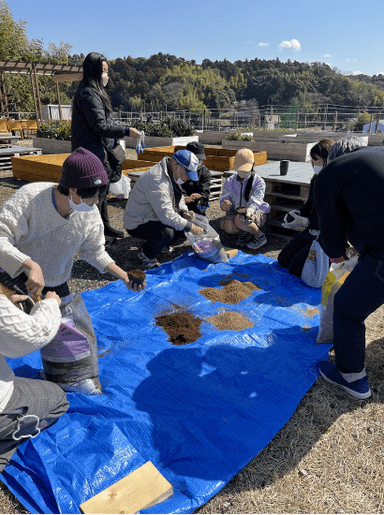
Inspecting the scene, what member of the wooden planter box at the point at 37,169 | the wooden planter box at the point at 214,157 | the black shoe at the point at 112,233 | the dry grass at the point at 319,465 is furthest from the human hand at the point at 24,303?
the wooden planter box at the point at 214,157

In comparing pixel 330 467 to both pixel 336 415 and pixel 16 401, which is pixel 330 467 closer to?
pixel 336 415

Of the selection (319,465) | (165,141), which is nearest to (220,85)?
(165,141)

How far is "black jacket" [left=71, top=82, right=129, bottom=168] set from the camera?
369cm

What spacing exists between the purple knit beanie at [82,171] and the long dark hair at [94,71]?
6.64 feet

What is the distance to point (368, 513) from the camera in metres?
1.66

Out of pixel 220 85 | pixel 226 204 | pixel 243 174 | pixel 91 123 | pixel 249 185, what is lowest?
pixel 226 204

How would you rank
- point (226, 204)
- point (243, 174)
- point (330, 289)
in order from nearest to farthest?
point (330, 289)
point (243, 174)
point (226, 204)

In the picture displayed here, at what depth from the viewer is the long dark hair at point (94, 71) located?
355 cm

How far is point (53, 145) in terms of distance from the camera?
12680 millimetres

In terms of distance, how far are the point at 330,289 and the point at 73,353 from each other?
1.76 m

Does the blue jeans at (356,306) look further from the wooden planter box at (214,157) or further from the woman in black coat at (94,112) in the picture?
the wooden planter box at (214,157)

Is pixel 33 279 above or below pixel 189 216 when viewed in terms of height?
above

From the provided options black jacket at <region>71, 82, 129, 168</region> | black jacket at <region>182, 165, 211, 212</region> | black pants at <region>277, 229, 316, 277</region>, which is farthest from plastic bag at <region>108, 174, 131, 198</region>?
black pants at <region>277, 229, 316, 277</region>

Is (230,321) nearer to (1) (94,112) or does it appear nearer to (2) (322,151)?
(2) (322,151)
